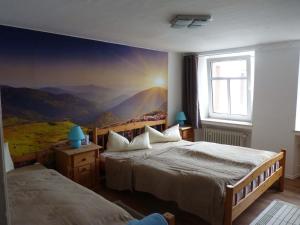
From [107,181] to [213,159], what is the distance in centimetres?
160

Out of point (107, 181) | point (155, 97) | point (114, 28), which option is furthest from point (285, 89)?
point (107, 181)

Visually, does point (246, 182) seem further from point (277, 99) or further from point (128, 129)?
point (128, 129)

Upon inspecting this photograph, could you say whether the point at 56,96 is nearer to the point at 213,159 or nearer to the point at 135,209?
the point at 135,209

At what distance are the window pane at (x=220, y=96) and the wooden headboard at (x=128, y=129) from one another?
52.7 inches

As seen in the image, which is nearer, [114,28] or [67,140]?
[114,28]

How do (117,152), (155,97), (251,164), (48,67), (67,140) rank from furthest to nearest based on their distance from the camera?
(155,97)
(117,152)
(67,140)
(48,67)
(251,164)

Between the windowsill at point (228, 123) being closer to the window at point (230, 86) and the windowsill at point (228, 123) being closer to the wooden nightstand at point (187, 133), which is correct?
the window at point (230, 86)

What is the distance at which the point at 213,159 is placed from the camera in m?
3.23

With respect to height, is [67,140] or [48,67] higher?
[48,67]

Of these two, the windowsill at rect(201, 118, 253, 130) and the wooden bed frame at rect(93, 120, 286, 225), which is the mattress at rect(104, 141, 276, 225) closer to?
the wooden bed frame at rect(93, 120, 286, 225)

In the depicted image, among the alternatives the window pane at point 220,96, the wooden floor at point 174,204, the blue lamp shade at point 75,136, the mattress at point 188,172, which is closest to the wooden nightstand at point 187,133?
the window pane at point 220,96

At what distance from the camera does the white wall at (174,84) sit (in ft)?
16.5

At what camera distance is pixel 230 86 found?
16.4ft

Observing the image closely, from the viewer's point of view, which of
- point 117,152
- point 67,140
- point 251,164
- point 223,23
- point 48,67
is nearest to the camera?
point 223,23
